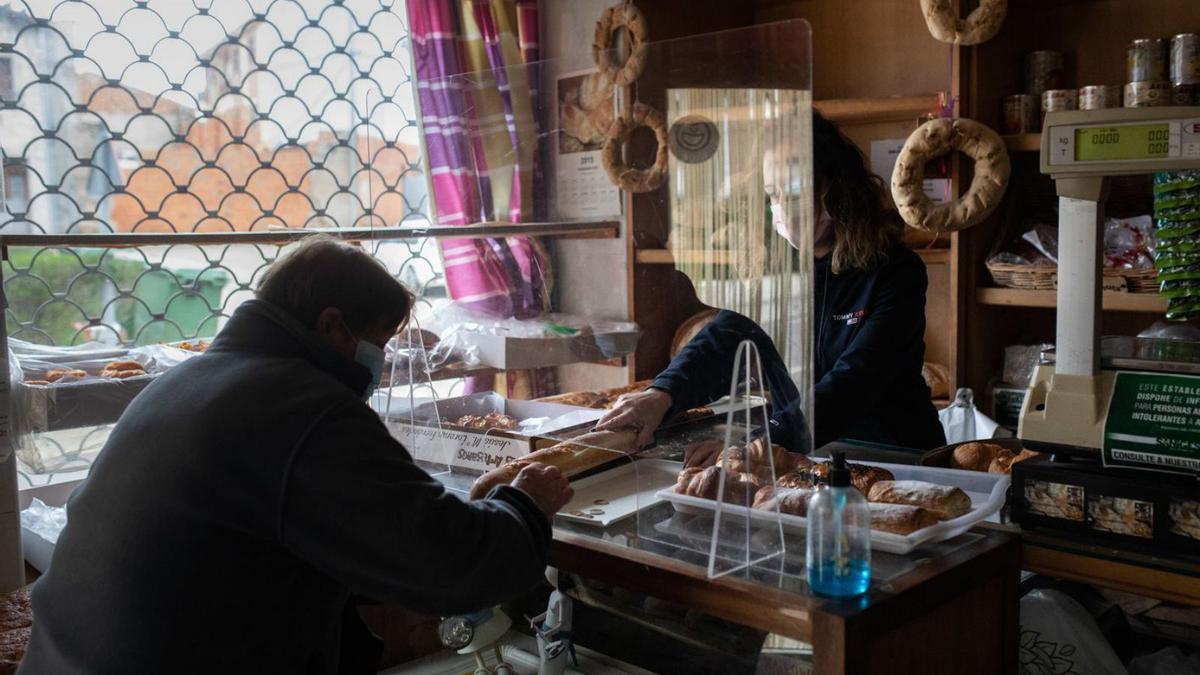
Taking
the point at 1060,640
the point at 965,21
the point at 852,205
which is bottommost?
the point at 1060,640

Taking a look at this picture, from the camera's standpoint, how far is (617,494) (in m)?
1.59

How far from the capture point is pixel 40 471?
2.19m

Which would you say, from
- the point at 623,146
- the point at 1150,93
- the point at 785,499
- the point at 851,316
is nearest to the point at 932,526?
the point at 785,499

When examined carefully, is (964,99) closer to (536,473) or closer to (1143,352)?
(1143,352)

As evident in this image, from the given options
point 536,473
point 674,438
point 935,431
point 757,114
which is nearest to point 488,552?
point 536,473

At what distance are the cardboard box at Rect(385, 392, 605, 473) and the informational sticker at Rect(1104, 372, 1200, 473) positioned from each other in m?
0.76

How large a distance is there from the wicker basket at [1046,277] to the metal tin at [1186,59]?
17.6 inches

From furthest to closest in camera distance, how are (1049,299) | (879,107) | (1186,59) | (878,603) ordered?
(879,107) < (1049,299) < (1186,59) < (878,603)

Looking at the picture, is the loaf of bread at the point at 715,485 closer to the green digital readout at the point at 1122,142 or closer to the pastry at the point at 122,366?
the green digital readout at the point at 1122,142

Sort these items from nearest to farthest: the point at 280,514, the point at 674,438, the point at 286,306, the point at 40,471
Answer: the point at 280,514
the point at 286,306
the point at 674,438
the point at 40,471

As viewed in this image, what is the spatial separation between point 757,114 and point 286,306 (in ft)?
2.22

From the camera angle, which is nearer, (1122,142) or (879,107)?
(1122,142)

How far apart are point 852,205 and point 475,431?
2.66 feet

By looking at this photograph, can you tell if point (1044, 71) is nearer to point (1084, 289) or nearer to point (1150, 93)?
point (1150, 93)
